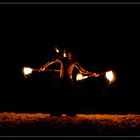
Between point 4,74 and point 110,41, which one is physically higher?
point 110,41

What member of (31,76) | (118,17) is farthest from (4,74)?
(118,17)

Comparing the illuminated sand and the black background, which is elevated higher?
the black background

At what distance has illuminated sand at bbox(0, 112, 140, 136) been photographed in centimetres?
1048

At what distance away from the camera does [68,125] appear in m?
11.4

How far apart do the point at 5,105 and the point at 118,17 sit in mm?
7561

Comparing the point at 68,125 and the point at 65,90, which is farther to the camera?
the point at 65,90

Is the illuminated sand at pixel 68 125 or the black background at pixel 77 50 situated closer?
the illuminated sand at pixel 68 125

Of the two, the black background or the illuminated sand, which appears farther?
the black background

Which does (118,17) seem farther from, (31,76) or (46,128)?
(46,128)

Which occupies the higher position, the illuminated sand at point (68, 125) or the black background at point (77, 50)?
the black background at point (77, 50)

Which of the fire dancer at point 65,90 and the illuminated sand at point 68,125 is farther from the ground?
the fire dancer at point 65,90

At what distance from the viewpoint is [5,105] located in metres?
17.2

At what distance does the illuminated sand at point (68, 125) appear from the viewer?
10.5m

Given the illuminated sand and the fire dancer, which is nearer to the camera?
the illuminated sand
